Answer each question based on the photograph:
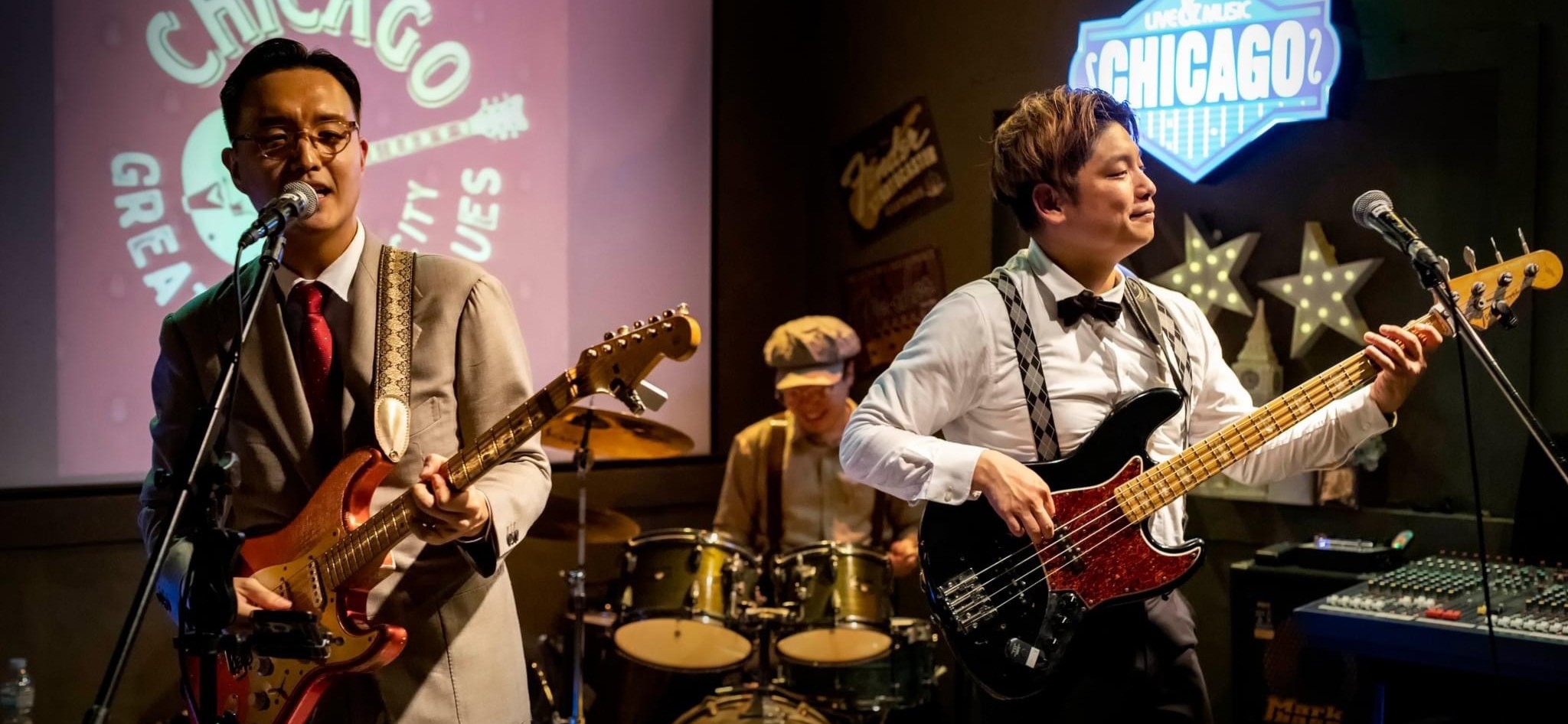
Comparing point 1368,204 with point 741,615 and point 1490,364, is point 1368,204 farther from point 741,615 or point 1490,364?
point 741,615

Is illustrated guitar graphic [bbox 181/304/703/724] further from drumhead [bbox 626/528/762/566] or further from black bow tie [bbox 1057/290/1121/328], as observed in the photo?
drumhead [bbox 626/528/762/566]

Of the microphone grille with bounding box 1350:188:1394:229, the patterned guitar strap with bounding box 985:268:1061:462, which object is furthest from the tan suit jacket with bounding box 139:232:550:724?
the microphone grille with bounding box 1350:188:1394:229

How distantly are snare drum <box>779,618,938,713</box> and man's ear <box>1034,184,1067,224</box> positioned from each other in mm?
2494

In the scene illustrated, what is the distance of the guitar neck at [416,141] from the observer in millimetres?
5395

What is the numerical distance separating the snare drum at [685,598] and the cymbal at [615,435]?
326mm

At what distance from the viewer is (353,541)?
255 cm

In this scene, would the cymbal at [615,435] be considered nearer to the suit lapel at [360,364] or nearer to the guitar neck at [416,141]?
the guitar neck at [416,141]

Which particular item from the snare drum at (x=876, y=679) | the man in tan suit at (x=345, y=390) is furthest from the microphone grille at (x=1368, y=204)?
the snare drum at (x=876, y=679)

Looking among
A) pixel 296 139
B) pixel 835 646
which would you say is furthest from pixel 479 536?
pixel 835 646

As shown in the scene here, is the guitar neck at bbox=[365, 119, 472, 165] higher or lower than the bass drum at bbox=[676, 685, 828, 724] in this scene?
higher

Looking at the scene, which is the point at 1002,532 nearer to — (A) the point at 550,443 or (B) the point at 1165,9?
(A) the point at 550,443

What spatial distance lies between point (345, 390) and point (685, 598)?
2.49m

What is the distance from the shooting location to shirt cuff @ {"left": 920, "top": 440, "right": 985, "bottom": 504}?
2723mm

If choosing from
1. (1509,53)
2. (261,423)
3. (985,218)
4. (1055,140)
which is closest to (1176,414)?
(1055,140)
